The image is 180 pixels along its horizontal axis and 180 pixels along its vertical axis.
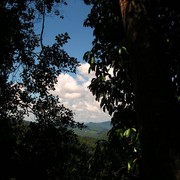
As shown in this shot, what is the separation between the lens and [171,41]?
6539mm

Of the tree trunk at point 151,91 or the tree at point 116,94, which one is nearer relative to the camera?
the tree trunk at point 151,91

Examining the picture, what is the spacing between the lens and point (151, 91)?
166 cm

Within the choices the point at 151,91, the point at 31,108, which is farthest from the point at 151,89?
the point at 31,108

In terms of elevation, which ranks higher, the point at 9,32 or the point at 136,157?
the point at 9,32

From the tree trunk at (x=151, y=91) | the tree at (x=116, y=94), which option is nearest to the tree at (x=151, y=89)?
the tree trunk at (x=151, y=91)

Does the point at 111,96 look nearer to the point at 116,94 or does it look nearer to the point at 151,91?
the point at 116,94

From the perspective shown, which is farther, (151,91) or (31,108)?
(31,108)

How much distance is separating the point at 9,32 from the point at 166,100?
9.39m

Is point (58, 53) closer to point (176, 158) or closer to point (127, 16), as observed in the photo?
point (127, 16)

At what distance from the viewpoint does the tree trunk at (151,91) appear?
1.50 m

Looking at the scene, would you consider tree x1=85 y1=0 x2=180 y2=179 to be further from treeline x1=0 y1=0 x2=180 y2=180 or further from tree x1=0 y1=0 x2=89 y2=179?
tree x1=0 y1=0 x2=89 y2=179

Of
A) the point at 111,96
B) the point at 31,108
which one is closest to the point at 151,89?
the point at 111,96

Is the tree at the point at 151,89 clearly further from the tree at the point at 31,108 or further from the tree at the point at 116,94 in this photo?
the tree at the point at 31,108

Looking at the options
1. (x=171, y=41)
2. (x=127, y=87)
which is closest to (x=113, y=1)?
(x=171, y=41)
